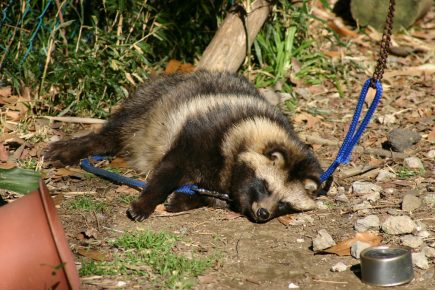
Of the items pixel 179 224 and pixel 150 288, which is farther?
pixel 179 224

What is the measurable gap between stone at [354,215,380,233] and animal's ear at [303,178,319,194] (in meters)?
0.44

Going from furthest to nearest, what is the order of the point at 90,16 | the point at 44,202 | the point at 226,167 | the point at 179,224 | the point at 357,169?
the point at 90,16
the point at 357,169
the point at 226,167
the point at 179,224
the point at 44,202

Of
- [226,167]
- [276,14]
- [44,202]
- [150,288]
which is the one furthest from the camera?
[276,14]

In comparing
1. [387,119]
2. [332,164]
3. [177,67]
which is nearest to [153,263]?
[332,164]

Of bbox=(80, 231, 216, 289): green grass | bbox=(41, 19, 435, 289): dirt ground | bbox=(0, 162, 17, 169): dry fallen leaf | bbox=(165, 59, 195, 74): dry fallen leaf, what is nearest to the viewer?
bbox=(80, 231, 216, 289): green grass

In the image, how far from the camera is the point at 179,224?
479 centimetres

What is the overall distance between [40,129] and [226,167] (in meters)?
1.82

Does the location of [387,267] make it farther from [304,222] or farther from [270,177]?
[270,177]

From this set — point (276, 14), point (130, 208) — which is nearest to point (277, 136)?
point (130, 208)

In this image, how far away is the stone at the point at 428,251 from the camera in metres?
4.28

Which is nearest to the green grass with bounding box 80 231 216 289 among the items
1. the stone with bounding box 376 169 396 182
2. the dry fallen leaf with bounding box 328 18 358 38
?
the stone with bounding box 376 169 396 182

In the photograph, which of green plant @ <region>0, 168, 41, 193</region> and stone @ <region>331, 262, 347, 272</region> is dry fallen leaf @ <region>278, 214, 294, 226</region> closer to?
stone @ <region>331, 262, 347, 272</region>

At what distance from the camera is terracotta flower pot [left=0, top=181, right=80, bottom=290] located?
320 centimetres

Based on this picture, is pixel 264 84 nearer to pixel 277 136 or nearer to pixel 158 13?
pixel 158 13
